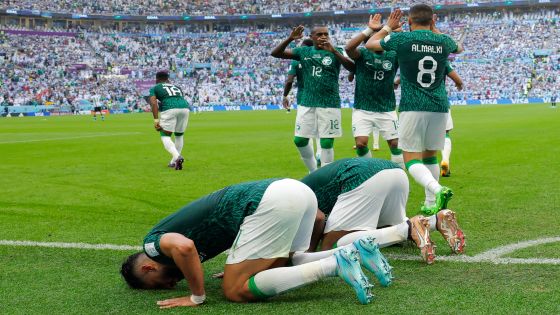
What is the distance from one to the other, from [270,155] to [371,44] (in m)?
10.2

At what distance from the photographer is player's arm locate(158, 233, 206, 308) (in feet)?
15.6

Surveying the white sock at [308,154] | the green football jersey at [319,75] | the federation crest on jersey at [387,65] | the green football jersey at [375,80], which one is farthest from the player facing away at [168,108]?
the federation crest on jersey at [387,65]

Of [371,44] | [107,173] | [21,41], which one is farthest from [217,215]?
[21,41]

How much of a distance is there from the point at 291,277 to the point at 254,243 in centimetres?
36

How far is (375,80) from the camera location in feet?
35.6

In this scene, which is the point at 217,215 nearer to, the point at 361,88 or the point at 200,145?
the point at 361,88

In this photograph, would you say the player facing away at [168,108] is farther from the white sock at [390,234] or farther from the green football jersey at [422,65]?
the white sock at [390,234]

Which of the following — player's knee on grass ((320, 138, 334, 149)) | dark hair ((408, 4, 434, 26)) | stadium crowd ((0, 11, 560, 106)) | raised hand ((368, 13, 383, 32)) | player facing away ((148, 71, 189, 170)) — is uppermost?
dark hair ((408, 4, 434, 26))

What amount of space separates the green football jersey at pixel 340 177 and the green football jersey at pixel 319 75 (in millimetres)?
5323

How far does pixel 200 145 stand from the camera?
22922 millimetres

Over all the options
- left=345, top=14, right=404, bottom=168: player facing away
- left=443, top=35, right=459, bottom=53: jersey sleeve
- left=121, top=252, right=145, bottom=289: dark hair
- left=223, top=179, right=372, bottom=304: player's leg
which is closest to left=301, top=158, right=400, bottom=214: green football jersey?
left=223, top=179, right=372, bottom=304: player's leg

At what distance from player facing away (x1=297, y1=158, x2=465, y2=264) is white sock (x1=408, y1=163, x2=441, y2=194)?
4.58 feet

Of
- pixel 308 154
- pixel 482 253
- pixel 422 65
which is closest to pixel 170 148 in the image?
pixel 308 154

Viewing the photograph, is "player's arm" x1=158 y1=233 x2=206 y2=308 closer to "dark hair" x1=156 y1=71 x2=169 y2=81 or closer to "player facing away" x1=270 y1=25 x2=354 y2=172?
"player facing away" x1=270 y1=25 x2=354 y2=172
